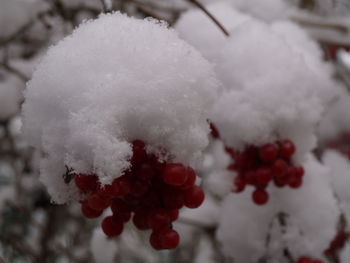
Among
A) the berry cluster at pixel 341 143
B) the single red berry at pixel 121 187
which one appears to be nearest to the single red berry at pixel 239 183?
the single red berry at pixel 121 187

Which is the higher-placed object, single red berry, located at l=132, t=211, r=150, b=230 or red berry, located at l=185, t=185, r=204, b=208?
red berry, located at l=185, t=185, r=204, b=208

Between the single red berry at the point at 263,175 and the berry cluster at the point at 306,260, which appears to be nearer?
the single red berry at the point at 263,175

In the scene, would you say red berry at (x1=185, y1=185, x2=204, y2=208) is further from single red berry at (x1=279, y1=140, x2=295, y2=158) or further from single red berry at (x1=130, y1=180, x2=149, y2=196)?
single red berry at (x1=279, y1=140, x2=295, y2=158)

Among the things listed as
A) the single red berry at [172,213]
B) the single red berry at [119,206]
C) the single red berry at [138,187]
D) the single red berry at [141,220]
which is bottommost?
the single red berry at [141,220]

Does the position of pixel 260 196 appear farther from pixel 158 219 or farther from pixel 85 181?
pixel 85 181

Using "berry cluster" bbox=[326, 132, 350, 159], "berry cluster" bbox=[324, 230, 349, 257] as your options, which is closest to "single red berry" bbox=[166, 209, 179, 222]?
"berry cluster" bbox=[324, 230, 349, 257]

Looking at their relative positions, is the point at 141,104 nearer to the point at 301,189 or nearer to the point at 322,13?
the point at 301,189

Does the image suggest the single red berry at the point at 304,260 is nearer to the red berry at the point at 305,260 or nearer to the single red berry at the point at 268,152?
the red berry at the point at 305,260
